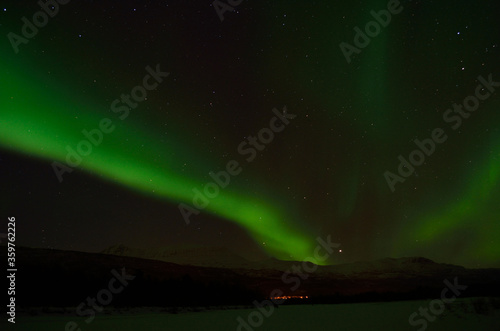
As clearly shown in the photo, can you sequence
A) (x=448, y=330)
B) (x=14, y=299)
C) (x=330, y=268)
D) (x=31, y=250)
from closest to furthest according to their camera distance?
(x=448, y=330) → (x=14, y=299) → (x=31, y=250) → (x=330, y=268)

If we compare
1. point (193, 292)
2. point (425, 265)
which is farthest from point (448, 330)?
point (425, 265)

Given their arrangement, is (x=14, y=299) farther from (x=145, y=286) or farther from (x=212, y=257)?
(x=212, y=257)

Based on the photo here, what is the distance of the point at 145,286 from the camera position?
1317 centimetres

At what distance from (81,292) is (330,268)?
107 feet

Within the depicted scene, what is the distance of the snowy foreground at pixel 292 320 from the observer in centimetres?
794

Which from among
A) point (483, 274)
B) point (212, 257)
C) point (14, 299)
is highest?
point (212, 257)

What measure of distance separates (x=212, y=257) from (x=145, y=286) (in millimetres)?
36874

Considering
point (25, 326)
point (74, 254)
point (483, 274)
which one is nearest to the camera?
point (25, 326)

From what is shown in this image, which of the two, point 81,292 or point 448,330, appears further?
point 81,292

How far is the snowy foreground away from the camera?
794 cm

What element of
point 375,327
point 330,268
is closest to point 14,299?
point 375,327

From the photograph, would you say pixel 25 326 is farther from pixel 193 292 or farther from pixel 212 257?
pixel 212 257

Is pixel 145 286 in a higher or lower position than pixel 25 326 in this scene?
higher

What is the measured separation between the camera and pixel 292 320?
9.36 m
